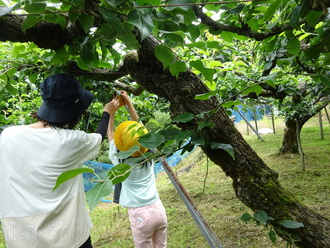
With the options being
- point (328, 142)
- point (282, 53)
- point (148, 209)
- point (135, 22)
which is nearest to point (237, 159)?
point (282, 53)

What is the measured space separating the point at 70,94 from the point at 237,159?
2.88 ft

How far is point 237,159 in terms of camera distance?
48.8 inches

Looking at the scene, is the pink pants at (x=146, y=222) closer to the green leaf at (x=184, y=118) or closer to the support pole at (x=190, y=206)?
the support pole at (x=190, y=206)

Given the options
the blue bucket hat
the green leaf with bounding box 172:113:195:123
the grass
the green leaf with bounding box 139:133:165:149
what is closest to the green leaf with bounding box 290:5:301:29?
the green leaf with bounding box 172:113:195:123

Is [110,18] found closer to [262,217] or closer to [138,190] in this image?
[262,217]

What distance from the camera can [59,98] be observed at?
4.38 ft

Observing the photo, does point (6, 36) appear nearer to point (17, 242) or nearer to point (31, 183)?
point (31, 183)

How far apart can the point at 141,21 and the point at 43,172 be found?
0.99m

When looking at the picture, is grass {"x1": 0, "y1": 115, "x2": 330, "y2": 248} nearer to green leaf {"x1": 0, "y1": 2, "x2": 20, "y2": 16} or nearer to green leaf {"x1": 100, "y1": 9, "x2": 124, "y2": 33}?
green leaf {"x1": 100, "y1": 9, "x2": 124, "y2": 33}

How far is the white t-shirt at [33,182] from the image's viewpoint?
130cm

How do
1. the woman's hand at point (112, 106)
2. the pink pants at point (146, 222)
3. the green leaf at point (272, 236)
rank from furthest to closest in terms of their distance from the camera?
the pink pants at point (146, 222) < the woman's hand at point (112, 106) < the green leaf at point (272, 236)

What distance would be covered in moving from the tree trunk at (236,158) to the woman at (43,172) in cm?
46

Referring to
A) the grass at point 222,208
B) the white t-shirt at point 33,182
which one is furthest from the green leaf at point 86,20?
the grass at point 222,208

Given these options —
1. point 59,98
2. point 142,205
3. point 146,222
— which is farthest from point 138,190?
point 59,98
